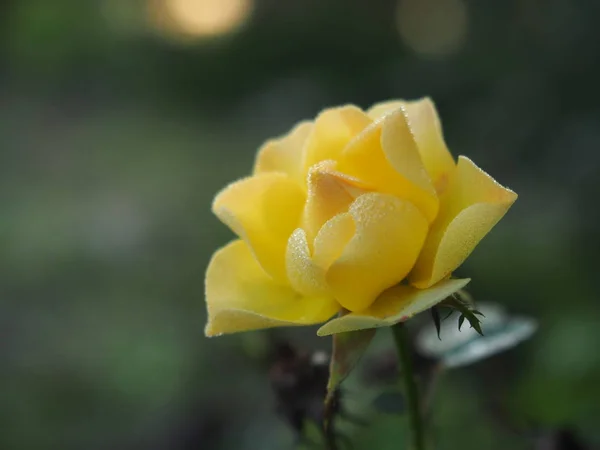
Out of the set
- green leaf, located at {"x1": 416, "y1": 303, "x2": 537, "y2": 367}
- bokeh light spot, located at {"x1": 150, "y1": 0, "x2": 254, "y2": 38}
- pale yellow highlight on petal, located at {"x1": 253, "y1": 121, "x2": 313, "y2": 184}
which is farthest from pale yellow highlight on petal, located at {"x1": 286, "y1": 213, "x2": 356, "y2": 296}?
bokeh light spot, located at {"x1": 150, "y1": 0, "x2": 254, "y2": 38}

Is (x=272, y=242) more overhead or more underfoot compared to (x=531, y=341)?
more overhead

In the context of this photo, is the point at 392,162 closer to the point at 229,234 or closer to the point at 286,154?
the point at 286,154

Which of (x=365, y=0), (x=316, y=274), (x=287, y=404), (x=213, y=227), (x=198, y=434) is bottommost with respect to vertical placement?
(x=198, y=434)

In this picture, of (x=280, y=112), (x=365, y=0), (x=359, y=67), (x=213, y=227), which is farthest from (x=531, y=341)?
(x=365, y=0)

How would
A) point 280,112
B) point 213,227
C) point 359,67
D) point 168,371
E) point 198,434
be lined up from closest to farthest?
point 198,434
point 168,371
point 213,227
point 280,112
point 359,67

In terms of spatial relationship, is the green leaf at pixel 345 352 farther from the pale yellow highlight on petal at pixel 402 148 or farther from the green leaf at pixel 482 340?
the green leaf at pixel 482 340

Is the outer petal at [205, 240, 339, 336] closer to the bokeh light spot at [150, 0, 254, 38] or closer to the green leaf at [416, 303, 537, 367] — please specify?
the green leaf at [416, 303, 537, 367]

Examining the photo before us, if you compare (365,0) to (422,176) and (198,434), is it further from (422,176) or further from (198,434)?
(422,176)
